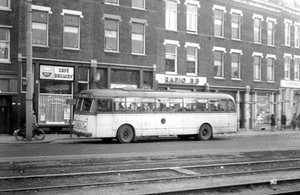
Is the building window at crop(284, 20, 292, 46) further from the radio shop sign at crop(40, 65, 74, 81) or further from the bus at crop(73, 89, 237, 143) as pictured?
the radio shop sign at crop(40, 65, 74, 81)

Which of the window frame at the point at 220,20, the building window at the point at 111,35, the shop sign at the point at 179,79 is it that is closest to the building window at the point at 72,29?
the building window at the point at 111,35

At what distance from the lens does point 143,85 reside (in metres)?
30.3

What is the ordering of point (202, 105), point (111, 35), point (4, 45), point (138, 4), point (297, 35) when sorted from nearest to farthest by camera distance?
point (202, 105) → point (4, 45) → point (111, 35) → point (138, 4) → point (297, 35)

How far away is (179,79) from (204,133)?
26.9ft

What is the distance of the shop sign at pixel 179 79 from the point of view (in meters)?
31.1

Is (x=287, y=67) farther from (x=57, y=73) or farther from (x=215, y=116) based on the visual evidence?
(x=57, y=73)

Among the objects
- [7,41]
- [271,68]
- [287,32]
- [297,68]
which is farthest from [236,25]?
[7,41]

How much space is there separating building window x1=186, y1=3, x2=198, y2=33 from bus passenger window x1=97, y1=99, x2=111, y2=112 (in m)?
14.4

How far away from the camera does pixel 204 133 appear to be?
2473cm

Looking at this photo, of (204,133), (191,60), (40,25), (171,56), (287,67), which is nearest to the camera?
(204,133)

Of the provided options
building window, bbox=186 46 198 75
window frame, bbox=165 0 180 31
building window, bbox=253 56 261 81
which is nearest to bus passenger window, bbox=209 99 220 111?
building window, bbox=186 46 198 75

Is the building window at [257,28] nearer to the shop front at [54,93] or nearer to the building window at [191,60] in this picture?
the building window at [191,60]

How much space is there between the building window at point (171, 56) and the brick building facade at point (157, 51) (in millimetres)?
83

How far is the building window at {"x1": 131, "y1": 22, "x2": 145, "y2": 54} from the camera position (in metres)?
29.9
